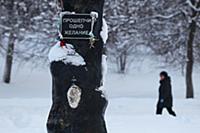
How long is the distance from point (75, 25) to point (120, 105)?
1610 cm

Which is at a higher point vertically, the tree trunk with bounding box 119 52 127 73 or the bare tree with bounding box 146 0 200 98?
the bare tree with bounding box 146 0 200 98

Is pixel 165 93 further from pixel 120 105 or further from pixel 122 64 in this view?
pixel 122 64

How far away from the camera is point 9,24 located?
25953 millimetres

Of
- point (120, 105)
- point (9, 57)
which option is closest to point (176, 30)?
point (120, 105)

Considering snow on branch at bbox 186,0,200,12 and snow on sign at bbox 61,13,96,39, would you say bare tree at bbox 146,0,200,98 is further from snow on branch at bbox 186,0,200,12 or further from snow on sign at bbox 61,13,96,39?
snow on sign at bbox 61,13,96,39

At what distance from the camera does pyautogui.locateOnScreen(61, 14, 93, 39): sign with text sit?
498cm

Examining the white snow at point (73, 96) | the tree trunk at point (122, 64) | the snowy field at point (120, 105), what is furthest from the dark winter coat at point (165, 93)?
the tree trunk at point (122, 64)

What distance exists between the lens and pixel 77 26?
4.99 m

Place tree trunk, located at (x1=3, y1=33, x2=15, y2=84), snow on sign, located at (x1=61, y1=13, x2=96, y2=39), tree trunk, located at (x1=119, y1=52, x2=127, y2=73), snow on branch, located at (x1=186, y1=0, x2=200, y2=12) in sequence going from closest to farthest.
→ snow on sign, located at (x1=61, y1=13, x2=96, y2=39), snow on branch, located at (x1=186, y1=0, x2=200, y2=12), tree trunk, located at (x1=3, y1=33, x2=15, y2=84), tree trunk, located at (x1=119, y1=52, x2=127, y2=73)

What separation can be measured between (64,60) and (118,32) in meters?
22.5

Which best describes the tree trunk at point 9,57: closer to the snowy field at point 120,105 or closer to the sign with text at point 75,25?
the snowy field at point 120,105

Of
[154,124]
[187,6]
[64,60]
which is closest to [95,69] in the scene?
[64,60]

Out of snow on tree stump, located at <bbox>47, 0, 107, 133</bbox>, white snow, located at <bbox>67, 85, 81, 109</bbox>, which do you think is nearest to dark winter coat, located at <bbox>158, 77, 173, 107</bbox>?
snow on tree stump, located at <bbox>47, 0, 107, 133</bbox>

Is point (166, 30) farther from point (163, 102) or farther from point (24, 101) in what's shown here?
point (163, 102)
